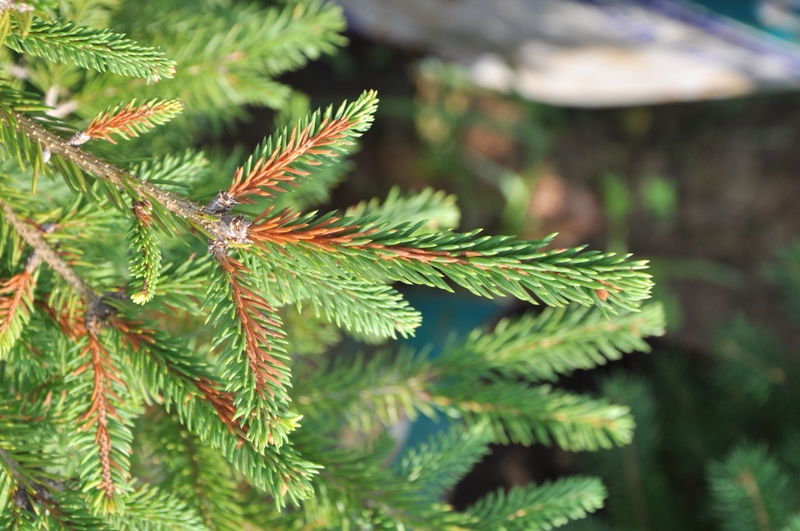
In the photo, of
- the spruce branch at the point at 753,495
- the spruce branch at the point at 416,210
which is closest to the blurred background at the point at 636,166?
the spruce branch at the point at 753,495

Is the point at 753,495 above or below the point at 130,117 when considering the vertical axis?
below

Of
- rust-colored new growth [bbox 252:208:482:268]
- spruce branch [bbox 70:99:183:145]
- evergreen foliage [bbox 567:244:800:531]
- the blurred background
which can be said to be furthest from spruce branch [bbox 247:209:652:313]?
the blurred background

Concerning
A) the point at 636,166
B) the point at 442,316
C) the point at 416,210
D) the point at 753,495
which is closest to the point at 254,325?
the point at 416,210

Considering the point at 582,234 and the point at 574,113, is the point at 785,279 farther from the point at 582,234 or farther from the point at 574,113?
the point at 574,113

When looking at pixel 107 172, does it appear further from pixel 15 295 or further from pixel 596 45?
pixel 596 45

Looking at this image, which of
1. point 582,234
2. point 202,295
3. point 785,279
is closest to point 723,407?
point 785,279

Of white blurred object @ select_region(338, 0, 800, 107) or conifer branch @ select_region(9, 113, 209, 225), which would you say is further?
white blurred object @ select_region(338, 0, 800, 107)

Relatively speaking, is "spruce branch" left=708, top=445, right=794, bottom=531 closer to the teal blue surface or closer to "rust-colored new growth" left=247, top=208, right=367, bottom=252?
the teal blue surface
